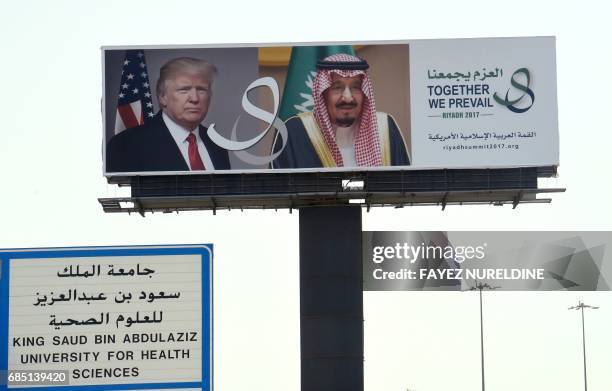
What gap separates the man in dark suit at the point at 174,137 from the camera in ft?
132

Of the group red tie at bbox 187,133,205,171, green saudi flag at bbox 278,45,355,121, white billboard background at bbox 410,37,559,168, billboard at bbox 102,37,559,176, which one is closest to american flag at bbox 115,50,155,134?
billboard at bbox 102,37,559,176

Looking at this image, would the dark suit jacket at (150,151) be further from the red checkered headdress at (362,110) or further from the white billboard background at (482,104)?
the white billboard background at (482,104)

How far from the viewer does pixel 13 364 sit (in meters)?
12.2

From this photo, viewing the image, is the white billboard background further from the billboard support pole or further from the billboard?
the billboard support pole

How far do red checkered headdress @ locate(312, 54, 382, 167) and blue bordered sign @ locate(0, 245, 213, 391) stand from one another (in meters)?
27.9

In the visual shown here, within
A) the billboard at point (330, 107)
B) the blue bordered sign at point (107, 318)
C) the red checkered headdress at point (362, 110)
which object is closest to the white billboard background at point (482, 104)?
the billboard at point (330, 107)

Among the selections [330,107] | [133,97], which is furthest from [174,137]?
[330,107]

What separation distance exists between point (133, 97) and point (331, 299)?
7.14 metres

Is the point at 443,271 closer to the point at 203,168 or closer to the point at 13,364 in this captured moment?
the point at 203,168

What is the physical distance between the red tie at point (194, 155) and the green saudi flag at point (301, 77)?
227 cm

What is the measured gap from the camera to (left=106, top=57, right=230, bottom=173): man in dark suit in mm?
40312

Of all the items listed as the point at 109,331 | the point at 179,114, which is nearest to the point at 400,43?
the point at 179,114

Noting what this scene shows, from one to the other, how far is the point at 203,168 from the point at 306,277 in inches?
147

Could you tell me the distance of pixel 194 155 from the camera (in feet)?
133
